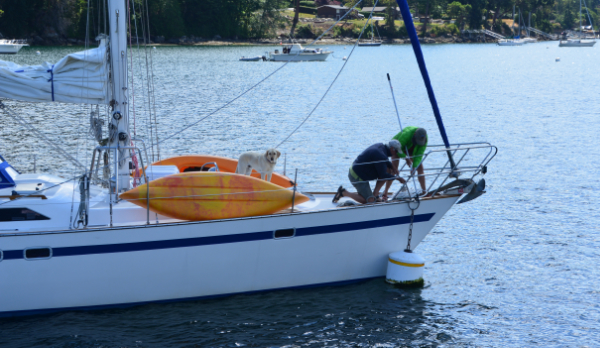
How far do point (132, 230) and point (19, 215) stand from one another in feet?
6.39

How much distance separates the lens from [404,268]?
1123 cm

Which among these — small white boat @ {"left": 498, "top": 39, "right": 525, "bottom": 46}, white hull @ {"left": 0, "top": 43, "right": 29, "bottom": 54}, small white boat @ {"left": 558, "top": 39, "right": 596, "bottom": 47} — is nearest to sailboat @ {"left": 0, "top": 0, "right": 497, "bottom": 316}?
white hull @ {"left": 0, "top": 43, "right": 29, "bottom": 54}

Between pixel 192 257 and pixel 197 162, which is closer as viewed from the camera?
Result: pixel 192 257

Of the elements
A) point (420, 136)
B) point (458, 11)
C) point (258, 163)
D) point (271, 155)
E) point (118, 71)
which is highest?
point (458, 11)

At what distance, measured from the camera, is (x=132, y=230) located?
965 cm

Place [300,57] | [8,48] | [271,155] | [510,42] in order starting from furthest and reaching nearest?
1. [510,42]
2. [300,57]
3. [8,48]
4. [271,155]

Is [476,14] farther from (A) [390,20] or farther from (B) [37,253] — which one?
(B) [37,253]

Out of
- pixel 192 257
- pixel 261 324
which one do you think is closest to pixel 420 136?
pixel 261 324

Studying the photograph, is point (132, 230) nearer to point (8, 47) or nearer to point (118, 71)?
point (118, 71)

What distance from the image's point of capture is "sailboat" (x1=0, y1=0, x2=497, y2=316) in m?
9.66

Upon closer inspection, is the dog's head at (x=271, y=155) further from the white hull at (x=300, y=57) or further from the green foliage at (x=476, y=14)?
the green foliage at (x=476, y=14)

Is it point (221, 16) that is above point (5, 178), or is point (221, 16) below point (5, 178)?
above

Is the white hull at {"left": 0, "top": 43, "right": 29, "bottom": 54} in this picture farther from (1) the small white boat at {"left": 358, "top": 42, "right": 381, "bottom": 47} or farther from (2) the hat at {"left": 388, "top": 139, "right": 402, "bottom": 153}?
(2) the hat at {"left": 388, "top": 139, "right": 402, "bottom": 153}

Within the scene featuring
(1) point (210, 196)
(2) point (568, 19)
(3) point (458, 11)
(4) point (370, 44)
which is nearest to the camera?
(1) point (210, 196)
